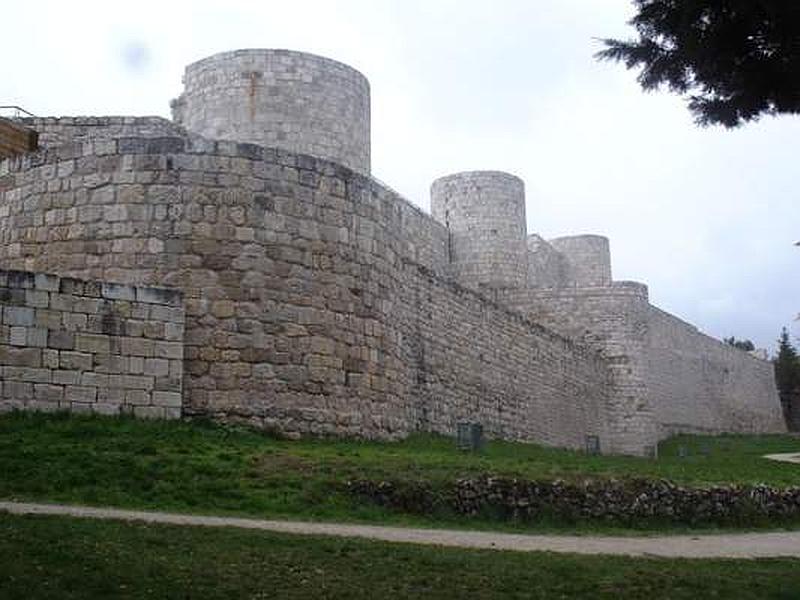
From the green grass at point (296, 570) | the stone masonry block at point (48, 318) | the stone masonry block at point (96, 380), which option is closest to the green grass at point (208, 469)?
the stone masonry block at point (96, 380)

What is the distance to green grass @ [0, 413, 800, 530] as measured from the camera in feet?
36.3

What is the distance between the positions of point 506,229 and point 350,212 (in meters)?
21.2

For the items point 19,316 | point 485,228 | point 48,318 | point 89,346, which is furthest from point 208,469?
point 485,228

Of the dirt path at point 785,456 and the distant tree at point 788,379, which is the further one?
the distant tree at point 788,379

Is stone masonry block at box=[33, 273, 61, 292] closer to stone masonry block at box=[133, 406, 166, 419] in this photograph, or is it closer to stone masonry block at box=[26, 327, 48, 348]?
stone masonry block at box=[26, 327, 48, 348]

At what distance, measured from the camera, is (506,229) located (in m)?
37.2

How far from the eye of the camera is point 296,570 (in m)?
8.38

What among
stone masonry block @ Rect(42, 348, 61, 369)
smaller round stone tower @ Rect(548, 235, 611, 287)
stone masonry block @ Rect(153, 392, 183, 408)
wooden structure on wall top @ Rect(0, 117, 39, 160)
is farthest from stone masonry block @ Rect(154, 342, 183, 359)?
smaller round stone tower @ Rect(548, 235, 611, 287)

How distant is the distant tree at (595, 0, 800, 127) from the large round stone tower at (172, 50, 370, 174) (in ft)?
51.8

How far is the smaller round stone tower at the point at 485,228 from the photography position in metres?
37.0

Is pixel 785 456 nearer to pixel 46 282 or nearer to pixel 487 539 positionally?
pixel 487 539

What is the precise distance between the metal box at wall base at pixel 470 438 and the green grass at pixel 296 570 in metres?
7.32

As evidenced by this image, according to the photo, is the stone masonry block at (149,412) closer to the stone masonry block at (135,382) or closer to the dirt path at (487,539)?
the stone masonry block at (135,382)

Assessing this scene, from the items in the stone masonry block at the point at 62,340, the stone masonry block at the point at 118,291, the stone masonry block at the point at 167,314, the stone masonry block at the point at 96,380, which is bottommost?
the stone masonry block at the point at 96,380
